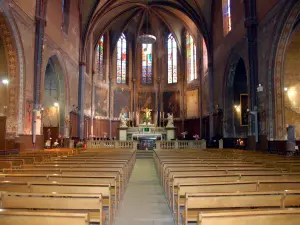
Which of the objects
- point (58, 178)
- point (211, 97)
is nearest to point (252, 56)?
point (211, 97)

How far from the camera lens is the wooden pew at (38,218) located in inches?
94.0

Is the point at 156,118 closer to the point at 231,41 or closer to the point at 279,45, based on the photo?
the point at 231,41

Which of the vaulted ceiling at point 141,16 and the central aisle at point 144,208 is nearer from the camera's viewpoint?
the central aisle at point 144,208

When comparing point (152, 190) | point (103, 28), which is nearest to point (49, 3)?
point (103, 28)

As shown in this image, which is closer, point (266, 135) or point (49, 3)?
point (266, 135)

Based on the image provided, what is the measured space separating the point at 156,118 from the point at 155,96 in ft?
10.8

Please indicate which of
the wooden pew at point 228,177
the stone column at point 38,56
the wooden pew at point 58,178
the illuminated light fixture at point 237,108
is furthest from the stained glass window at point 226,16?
the wooden pew at point 58,178

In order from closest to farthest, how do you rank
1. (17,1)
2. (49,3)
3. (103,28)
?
(17,1) < (49,3) < (103,28)

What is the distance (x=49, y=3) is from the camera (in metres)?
19.1

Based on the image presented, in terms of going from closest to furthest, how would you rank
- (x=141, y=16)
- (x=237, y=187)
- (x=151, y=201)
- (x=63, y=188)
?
(x=63, y=188) → (x=237, y=187) → (x=151, y=201) → (x=141, y=16)

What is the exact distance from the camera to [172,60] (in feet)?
120

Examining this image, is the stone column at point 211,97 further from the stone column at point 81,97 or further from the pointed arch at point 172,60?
the stone column at point 81,97

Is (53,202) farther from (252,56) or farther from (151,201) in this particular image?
(252,56)

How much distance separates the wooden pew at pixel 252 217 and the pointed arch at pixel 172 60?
34370mm
